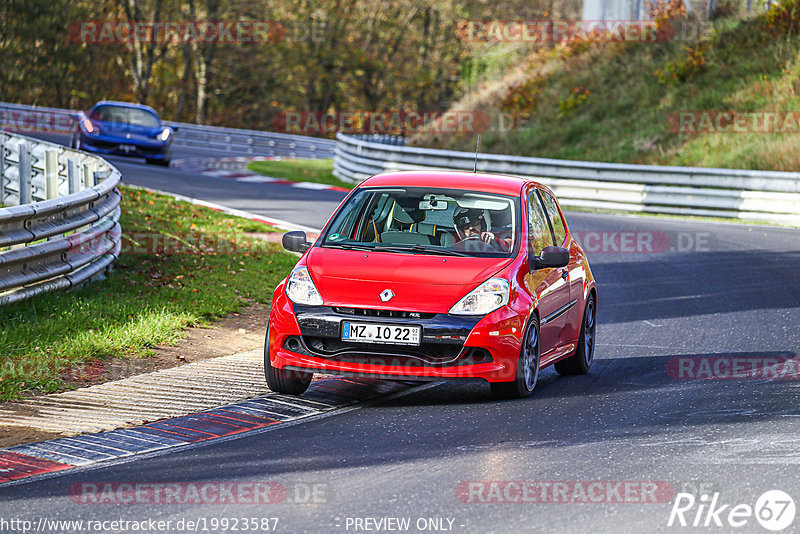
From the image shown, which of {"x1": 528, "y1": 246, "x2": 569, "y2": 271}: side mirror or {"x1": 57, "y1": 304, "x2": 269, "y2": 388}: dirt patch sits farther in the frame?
{"x1": 57, "y1": 304, "x2": 269, "y2": 388}: dirt patch

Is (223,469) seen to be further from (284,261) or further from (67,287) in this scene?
(284,261)

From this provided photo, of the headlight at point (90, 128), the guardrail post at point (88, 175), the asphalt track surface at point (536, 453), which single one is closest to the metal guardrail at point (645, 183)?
the headlight at point (90, 128)

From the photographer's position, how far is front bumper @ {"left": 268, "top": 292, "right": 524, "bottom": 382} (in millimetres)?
7582

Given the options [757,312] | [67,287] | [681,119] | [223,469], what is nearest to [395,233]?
[223,469]

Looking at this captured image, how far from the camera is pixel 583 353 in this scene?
9438 mm

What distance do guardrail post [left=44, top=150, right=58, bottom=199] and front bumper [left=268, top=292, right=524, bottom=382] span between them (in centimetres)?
890

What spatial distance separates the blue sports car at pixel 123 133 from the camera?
28250mm

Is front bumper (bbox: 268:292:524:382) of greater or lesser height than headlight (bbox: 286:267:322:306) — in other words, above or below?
below

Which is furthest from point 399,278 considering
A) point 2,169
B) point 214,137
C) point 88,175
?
point 214,137

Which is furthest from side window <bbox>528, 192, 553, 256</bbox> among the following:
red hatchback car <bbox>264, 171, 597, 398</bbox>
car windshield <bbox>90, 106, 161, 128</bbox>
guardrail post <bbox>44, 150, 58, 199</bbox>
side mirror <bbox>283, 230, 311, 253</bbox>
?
car windshield <bbox>90, 106, 161, 128</bbox>

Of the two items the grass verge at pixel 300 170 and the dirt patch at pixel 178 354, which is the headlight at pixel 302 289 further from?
the grass verge at pixel 300 170

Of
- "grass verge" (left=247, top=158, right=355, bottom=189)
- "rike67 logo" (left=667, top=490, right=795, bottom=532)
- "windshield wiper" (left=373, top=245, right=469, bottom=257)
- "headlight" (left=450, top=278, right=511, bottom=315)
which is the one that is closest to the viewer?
"rike67 logo" (left=667, top=490, right=795, bottom=532)

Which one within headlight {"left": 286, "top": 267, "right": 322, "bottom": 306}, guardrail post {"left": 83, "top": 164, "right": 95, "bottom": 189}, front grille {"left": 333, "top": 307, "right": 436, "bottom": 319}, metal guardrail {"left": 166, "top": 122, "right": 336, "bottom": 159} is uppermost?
headlight {"left": 286, "top": 267, "right": 322, "bottom": 306}

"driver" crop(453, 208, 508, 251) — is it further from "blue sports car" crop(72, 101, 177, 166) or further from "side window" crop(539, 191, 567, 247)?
"blue sports car" crop(72, 101, 177, 166)
